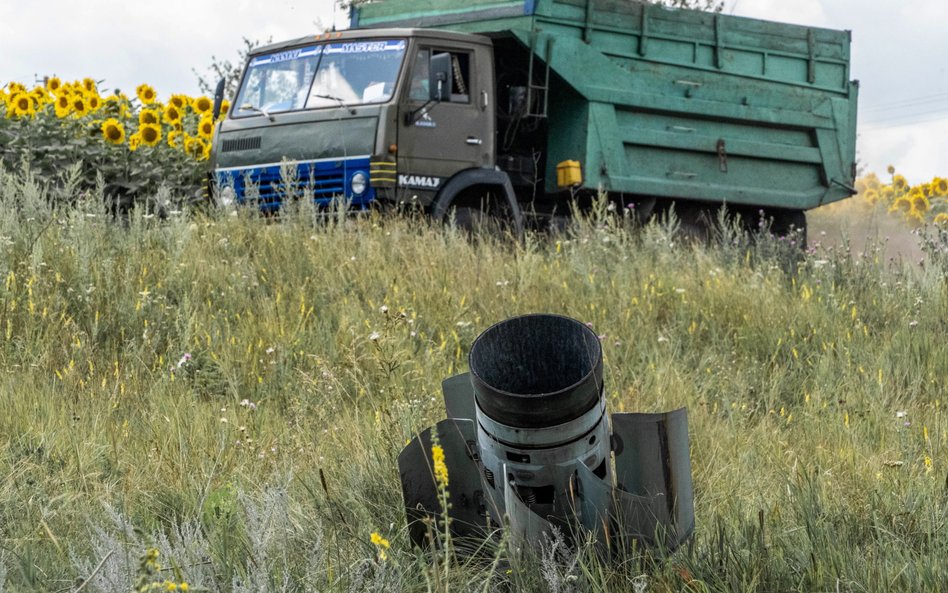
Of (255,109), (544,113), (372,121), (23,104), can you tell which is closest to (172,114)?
(23,104)

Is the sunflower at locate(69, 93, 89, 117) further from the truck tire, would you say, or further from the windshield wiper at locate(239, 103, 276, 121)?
the truck tire

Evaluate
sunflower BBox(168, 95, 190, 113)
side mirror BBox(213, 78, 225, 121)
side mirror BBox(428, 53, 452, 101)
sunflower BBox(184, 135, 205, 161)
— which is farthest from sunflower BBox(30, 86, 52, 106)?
side mirror BBox(428, 53, 452, 101)

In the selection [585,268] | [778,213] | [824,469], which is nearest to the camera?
[824,469]

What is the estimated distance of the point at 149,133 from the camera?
1095cm

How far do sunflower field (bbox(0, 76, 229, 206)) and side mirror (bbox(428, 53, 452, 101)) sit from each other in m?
2.64

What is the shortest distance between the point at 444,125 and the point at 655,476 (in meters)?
6.84

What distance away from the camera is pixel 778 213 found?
13.2 meters

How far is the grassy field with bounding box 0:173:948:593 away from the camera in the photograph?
117 inches

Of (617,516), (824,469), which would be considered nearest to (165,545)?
(617,516)

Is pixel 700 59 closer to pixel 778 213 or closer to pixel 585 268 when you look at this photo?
pixel 778 213

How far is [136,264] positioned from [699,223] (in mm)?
7295

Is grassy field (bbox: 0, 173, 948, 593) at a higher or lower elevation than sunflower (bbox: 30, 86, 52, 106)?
lower

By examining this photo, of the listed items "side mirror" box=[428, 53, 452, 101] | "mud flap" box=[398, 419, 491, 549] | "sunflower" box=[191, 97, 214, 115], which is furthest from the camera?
"sunflower" box=[191, 97, 214, 115]

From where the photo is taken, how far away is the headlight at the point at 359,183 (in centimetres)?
937
